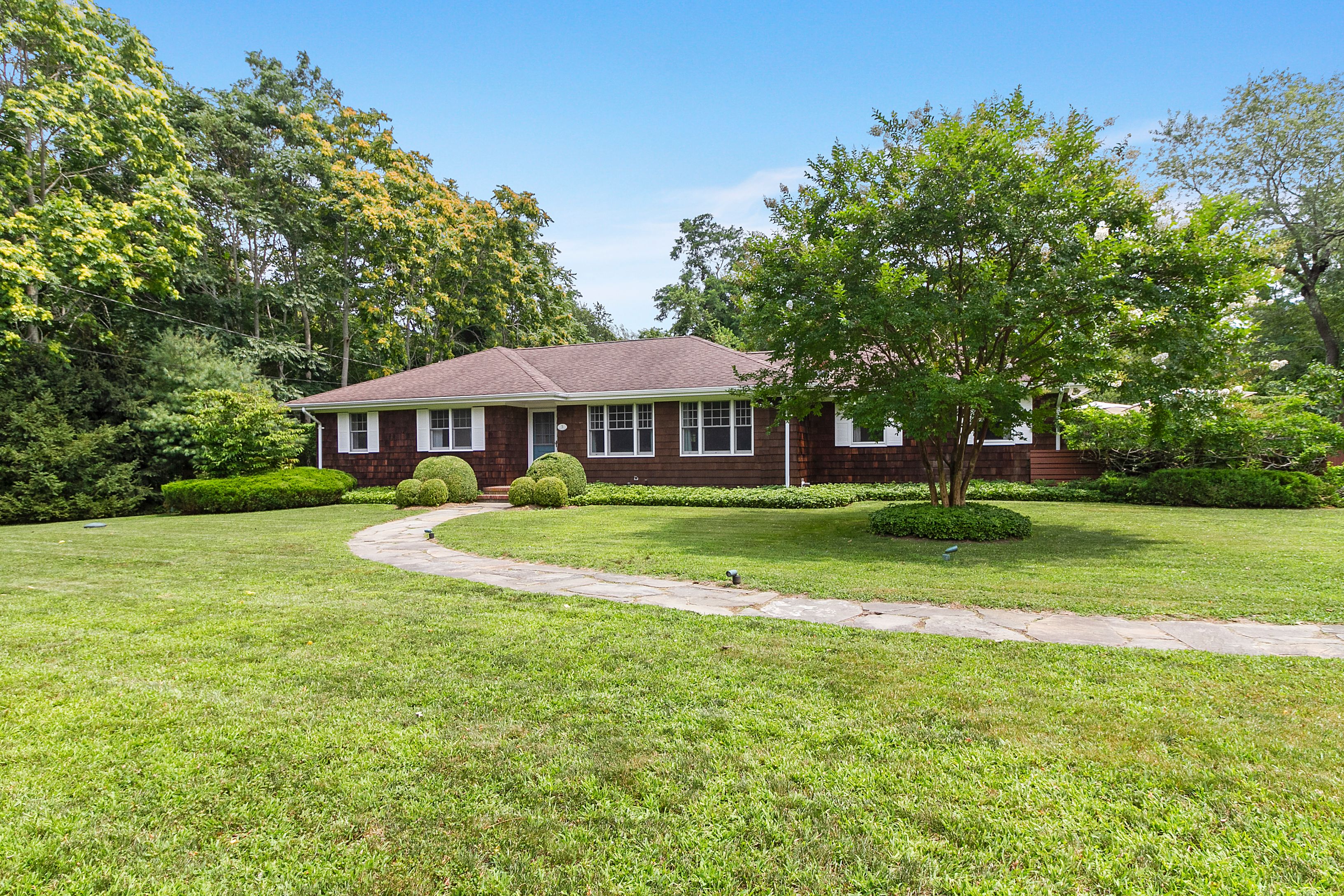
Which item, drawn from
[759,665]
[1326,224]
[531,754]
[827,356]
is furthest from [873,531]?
[1326,224]

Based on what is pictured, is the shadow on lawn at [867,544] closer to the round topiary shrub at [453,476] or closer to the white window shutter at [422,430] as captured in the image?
the round topiary shrub at [453,476]

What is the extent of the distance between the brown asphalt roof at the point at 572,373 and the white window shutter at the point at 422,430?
57cm

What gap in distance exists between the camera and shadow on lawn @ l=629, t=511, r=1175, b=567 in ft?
24.0

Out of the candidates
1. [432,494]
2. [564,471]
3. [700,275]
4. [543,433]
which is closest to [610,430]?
[543,433]

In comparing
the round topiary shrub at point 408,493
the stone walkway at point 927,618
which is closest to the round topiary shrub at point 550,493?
the round topiary shrub at point 408,493

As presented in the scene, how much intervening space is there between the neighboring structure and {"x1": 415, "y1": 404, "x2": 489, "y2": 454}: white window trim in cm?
3

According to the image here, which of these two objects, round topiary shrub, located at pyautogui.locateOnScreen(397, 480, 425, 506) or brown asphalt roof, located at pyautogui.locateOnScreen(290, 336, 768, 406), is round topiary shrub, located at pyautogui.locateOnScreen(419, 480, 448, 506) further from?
brown asphalt roof, located at pyautogui.locateOnScreen(290, 336, 768, 406)

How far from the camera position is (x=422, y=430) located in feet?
58.6

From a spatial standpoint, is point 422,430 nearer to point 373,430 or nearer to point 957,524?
point 373,430

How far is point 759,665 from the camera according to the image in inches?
145

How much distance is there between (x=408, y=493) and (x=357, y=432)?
543 cm

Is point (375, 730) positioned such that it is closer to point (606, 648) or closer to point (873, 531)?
point (606, 648)

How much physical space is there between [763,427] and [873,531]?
6.72 metres

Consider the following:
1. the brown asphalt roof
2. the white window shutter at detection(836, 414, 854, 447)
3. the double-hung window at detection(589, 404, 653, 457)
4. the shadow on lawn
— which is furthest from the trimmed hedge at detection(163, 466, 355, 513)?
the white window shutter at detection(836, 414, 854, 447)
